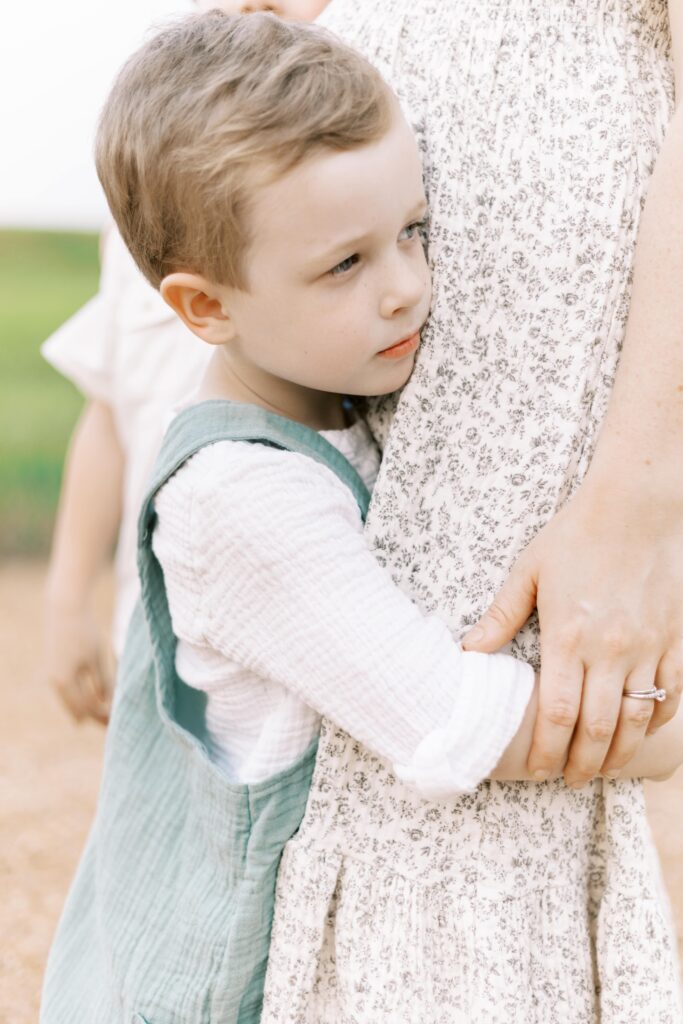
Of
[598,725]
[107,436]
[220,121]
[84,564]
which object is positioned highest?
[220,121]

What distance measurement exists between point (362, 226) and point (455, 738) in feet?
1.47

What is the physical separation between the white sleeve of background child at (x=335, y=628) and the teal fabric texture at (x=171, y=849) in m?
0.07

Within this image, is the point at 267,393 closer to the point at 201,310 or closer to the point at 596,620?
the point at 201,310

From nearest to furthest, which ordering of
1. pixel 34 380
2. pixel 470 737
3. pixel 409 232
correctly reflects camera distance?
pixel 470 737, pixel 409 232, pixel 34 380

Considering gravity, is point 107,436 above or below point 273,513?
below

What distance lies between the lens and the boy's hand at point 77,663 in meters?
2.18

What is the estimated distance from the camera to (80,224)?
629 cm

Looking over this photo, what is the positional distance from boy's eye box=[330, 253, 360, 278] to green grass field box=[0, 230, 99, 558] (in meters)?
4.39

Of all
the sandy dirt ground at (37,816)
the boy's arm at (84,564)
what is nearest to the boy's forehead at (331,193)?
the boy's arm at (84,564)

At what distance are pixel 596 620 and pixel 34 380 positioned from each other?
4973 millimetres

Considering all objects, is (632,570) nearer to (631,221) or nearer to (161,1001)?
(631,221)

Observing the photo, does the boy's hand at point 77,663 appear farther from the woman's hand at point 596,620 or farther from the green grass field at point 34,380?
the green grass field at point 34,380

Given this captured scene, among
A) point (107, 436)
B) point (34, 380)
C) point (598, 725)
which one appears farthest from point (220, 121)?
point (34, 380)

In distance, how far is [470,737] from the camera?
975mm
